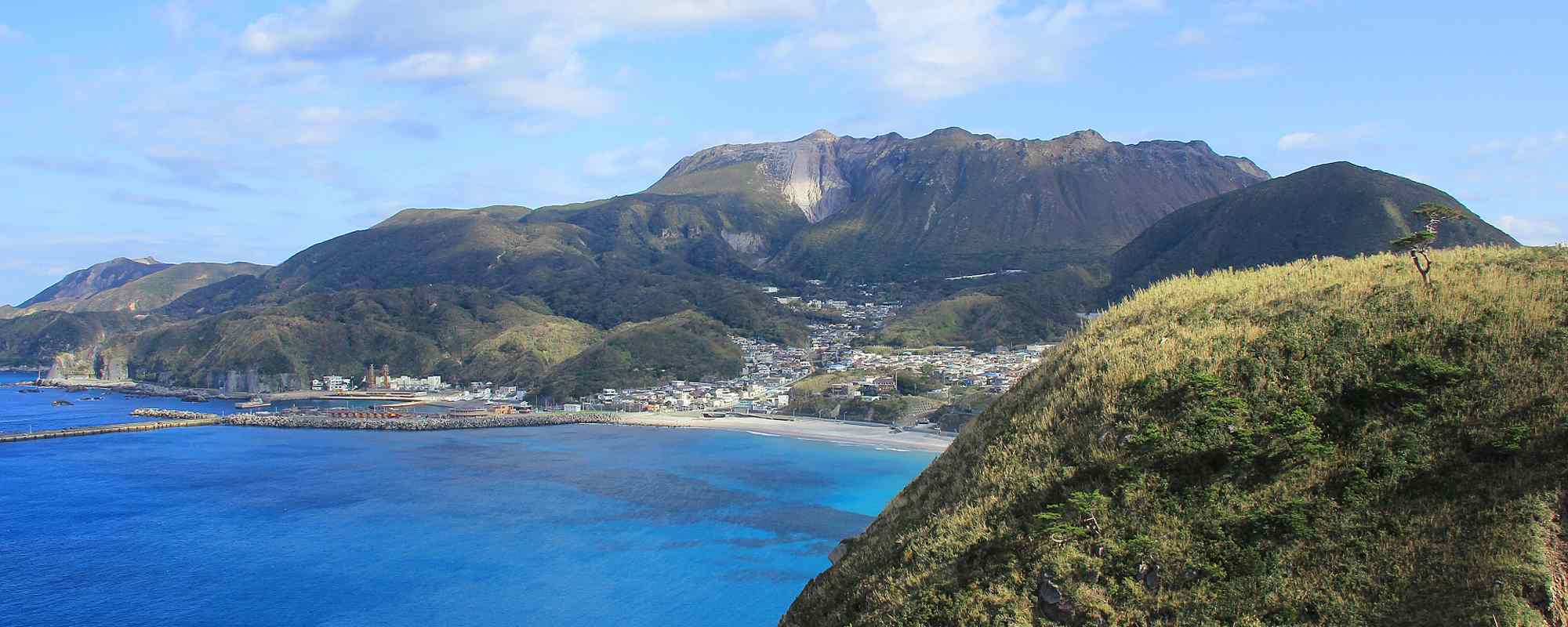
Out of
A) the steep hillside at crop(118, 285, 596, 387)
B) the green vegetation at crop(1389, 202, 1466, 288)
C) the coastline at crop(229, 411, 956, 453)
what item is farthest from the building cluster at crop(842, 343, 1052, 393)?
the green vegetation at crop(1389, 202, 1466, 288)

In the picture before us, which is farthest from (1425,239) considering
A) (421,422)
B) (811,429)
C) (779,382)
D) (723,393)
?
(779,382)

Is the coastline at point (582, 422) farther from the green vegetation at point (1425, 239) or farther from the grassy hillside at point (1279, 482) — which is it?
the grassy hillside at point (1279, 482)

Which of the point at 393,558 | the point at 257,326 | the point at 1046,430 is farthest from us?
the point at 257,326

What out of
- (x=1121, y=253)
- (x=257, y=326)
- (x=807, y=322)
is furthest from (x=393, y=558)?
(x=1121, y=253)

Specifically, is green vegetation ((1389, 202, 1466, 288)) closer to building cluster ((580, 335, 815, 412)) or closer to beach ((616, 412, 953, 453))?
beach ((616, 412, 953, 453))

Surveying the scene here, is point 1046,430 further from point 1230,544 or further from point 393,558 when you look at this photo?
point 393,558
